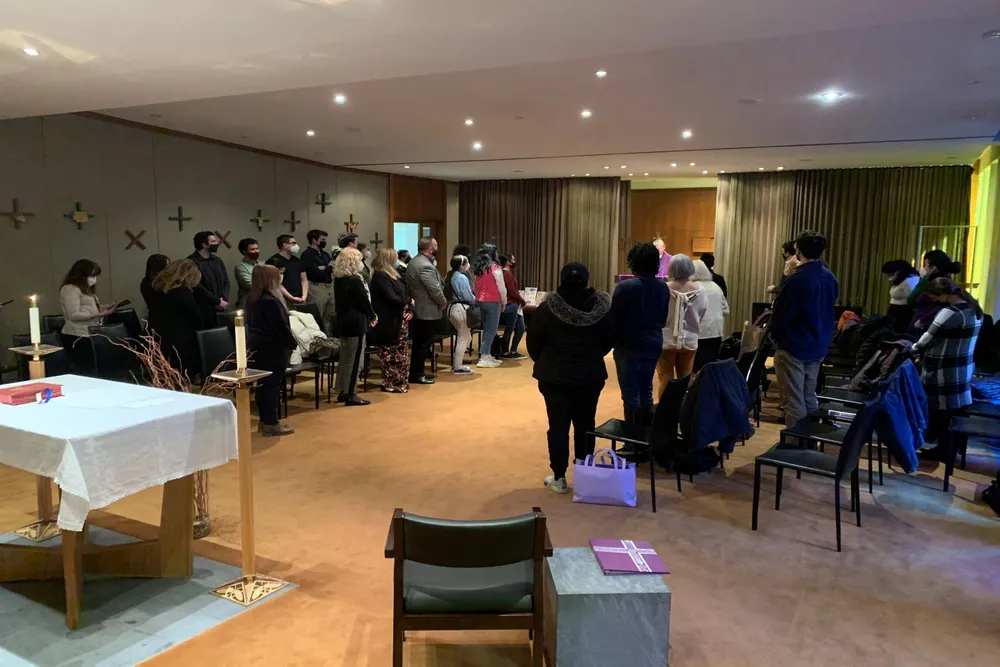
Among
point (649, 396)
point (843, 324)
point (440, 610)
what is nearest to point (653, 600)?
point (440, 610)

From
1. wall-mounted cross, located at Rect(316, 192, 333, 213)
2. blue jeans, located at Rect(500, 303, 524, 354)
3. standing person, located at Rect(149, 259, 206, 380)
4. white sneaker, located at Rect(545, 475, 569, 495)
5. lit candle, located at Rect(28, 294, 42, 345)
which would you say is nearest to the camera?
lit candle, located at Rect(28, 294, 42, 345)

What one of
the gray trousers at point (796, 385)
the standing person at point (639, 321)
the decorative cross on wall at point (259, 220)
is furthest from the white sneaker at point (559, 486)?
the decorative cross on wall at point (259, 220)

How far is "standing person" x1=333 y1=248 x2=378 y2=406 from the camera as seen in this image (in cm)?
589

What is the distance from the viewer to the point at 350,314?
5969 mm

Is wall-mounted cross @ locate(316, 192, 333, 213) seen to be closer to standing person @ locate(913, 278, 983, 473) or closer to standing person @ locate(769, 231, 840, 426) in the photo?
standing person @ locate(769, 231, 840, 426)

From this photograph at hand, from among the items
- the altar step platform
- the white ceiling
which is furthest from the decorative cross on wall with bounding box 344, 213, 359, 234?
the altar step platform

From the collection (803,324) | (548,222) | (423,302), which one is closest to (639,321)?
(803,324)

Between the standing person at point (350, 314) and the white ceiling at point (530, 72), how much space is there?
56.1 inches

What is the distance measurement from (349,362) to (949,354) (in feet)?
15.2

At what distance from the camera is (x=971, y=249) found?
904cm

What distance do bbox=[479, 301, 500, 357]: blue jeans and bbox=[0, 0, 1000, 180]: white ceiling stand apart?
6.33ft

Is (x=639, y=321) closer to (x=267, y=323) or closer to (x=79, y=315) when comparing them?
(x=267, y=323)

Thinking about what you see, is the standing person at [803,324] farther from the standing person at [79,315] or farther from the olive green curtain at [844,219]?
the olive green curtain at [844,219]

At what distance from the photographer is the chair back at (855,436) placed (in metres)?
3.34
